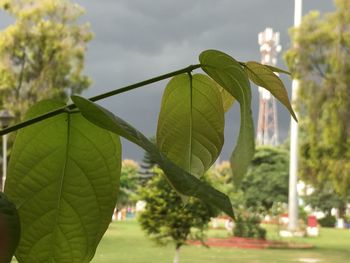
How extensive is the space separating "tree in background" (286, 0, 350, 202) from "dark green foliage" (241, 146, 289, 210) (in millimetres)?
5818

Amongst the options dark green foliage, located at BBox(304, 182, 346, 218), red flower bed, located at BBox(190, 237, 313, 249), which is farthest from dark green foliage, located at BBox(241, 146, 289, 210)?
red flower bed, located at BBox(190, 237, 313, 249)

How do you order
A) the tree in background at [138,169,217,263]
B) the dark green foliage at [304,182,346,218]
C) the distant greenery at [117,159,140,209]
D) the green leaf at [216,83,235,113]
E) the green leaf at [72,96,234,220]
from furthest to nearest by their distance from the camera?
the dark green foliage at [304,182,346,218] < the distant greenery at [117,159,140,209] < the tree in background at [138,169,217,263] < the green leaf at [216,83,235,113] < the green leaf at [72,96,234,220]

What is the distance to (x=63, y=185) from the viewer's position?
0.18 metres

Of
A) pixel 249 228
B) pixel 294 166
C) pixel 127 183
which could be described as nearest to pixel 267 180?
pixel 294 166

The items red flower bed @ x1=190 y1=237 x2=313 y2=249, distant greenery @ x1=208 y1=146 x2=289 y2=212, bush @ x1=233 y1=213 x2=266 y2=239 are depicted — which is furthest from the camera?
distant greenery @ x1=208 y1=146 x2=289 y2=212

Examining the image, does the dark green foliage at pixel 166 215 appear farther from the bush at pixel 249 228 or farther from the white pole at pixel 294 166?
the white pole at pixel 294 166

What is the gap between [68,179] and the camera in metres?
0.18

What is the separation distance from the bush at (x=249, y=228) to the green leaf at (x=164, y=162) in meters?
9.29

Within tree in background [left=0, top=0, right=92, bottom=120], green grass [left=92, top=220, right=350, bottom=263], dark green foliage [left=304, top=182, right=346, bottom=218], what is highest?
tree in background [left=0, top=0, right=92, bottom=120]

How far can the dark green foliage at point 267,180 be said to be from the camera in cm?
1424

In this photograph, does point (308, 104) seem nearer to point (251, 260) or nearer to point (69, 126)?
point (251, 260)

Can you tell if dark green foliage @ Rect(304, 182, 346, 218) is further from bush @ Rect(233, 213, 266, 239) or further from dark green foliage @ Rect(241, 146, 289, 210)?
bush @ Rect(233, 213, 266, 239)

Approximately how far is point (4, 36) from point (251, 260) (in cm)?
529

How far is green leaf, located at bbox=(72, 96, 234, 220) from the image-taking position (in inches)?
5.0
